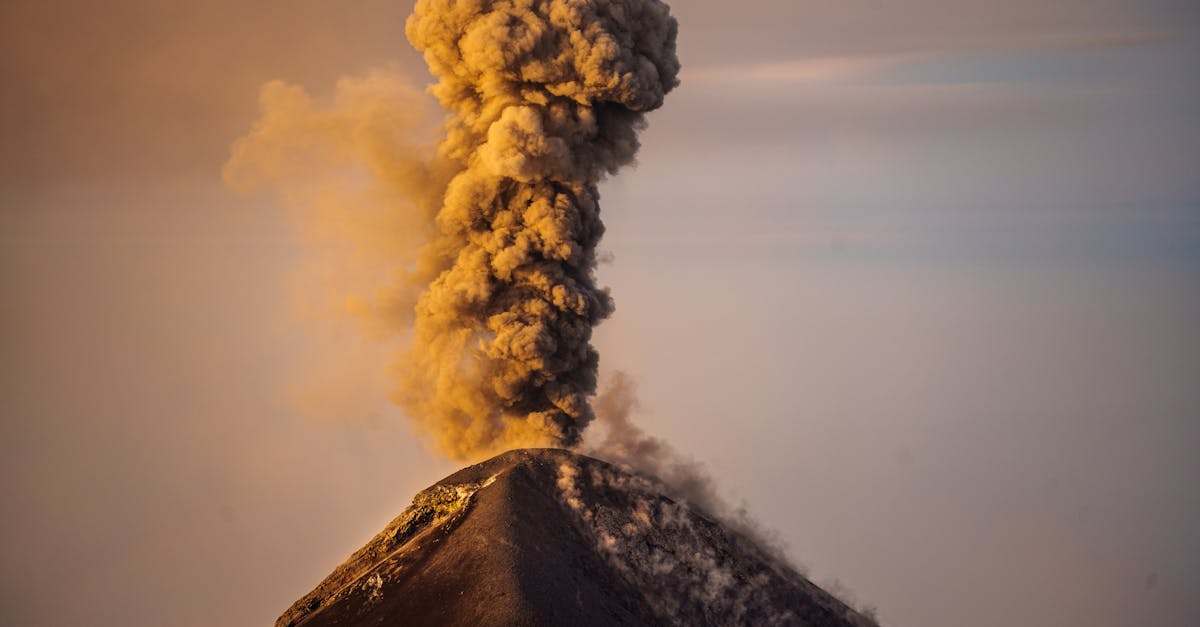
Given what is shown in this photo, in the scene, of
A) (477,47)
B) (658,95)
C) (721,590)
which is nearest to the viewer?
(721,590)

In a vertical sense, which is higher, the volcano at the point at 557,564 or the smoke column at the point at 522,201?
the smoke column at the point at 522,201

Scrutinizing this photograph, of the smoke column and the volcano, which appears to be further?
the smoke column

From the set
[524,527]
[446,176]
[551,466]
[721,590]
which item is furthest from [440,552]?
[446,176]

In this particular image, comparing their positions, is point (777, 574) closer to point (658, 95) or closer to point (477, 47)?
point (658, 95)

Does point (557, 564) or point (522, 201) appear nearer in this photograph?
point (557, 564)

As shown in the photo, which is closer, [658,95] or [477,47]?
[477,47]
